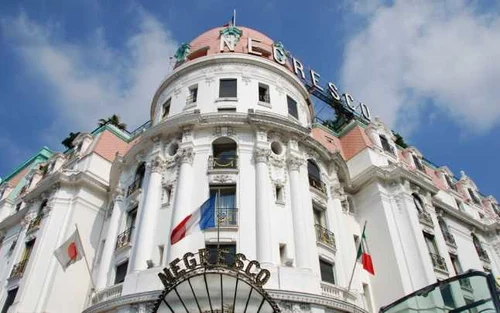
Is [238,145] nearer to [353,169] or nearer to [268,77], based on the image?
[268,77]

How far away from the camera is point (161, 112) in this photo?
30.5 metres

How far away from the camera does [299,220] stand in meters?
22.3

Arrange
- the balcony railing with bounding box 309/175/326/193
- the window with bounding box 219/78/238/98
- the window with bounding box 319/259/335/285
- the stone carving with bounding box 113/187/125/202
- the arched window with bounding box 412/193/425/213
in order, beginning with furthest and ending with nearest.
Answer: the arched window with bounding box 412/193/425/213 → the window with bounding box 219/78/238/98 → the stone carving with bounding box 113/187/125/202 → the balcony railing with bounding box 309/175/326/193 → the window with bounding box 319/259/335/285

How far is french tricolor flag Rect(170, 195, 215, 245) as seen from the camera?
65.6ft

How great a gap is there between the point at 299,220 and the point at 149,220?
7.67m

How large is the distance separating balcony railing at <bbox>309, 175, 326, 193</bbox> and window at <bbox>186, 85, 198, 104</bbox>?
9.17 meters

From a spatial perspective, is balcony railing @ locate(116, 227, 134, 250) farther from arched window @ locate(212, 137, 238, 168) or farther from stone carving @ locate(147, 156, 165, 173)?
arched window @ locate(212, 137, 238, 168)

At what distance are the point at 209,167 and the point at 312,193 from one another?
20.3 feet

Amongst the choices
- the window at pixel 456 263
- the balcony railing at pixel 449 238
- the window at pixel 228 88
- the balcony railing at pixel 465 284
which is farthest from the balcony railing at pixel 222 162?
the window at pixel 456 263

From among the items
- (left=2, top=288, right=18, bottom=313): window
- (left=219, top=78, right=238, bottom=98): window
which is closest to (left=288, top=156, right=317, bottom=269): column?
(left=219, top=78, right=238, bottom=98): window

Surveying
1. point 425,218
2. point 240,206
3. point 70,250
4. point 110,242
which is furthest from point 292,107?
point 70,250

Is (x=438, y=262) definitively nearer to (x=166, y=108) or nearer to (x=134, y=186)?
(x=134, y=186)

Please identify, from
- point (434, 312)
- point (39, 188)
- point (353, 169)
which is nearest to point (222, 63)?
point (353, 169)

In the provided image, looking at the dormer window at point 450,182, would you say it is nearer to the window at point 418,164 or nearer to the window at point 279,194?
the window at point 418,164
